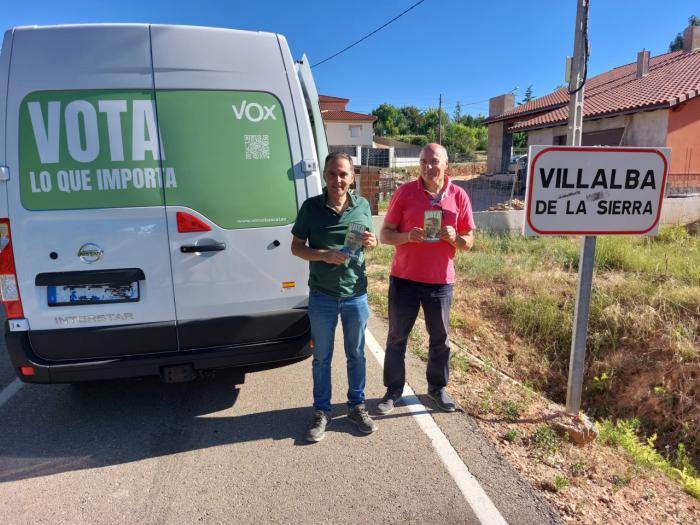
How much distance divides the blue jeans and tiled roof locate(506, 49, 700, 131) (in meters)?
16.9

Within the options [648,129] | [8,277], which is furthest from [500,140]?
[8,277]

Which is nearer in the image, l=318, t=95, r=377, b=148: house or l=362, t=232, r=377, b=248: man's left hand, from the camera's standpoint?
l=362, t=232, r=377, b=248: man's left hand

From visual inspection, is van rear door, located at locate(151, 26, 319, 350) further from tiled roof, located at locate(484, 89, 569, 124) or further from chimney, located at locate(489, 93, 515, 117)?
chimney, located at locate(489, 93, 515, 117)

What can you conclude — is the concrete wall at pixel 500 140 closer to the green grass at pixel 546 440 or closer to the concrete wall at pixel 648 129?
the concrete wall at pixel 648 129

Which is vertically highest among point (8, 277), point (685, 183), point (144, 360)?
point (685, 183)

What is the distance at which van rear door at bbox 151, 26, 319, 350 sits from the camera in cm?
293

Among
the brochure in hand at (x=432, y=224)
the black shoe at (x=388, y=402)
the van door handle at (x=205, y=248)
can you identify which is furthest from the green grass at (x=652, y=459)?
the van door handle at (x=205, y=248)

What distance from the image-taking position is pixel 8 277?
2.81m

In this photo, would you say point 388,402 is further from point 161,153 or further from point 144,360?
point 161,153

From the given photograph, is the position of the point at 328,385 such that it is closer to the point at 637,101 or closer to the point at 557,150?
the point at 557,150

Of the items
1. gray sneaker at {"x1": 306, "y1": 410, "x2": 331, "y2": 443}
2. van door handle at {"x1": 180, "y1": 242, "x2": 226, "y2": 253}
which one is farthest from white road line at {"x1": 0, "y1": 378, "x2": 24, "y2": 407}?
gray sneaker at {"x1": 306, "y1": 410, "x2": 331, "y2": 443}

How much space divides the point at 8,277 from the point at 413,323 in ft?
8.44

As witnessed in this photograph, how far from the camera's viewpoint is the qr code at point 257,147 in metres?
3.05

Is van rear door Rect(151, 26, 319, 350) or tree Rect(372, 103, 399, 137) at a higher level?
tree Rect(372, 103, 399, 137)
